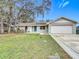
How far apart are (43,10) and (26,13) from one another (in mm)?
5327

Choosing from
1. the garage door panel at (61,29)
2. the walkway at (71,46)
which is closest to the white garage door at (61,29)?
the garage door panel at (61,29)

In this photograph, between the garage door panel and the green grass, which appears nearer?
the green grass

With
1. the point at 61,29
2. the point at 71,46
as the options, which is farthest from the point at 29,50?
Answer: the point at 61,29

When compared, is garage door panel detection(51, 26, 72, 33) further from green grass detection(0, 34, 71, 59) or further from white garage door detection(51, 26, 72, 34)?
green grass detection(0, 34, 71, 59)

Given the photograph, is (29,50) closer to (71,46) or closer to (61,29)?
(71,46)

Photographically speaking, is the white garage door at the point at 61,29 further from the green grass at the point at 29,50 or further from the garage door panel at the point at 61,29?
the green grass at the point at 29,50

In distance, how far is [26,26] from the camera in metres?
42.5

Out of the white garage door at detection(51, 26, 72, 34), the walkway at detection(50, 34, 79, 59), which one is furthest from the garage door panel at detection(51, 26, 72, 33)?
the walkway at detection(50, 34, 79, 59)

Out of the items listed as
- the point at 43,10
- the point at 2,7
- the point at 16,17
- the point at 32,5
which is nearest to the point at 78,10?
the point at 43,10

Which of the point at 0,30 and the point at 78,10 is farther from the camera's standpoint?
the point at 78,10

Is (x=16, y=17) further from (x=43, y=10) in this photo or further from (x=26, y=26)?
(x=43, y=10)

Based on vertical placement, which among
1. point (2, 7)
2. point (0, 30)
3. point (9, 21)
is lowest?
point (0, 30)

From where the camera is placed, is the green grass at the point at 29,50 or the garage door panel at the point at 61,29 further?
Answer: the garage door panel at the point at 61,29

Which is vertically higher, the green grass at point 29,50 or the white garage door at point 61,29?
the white garage door at point 61,29
